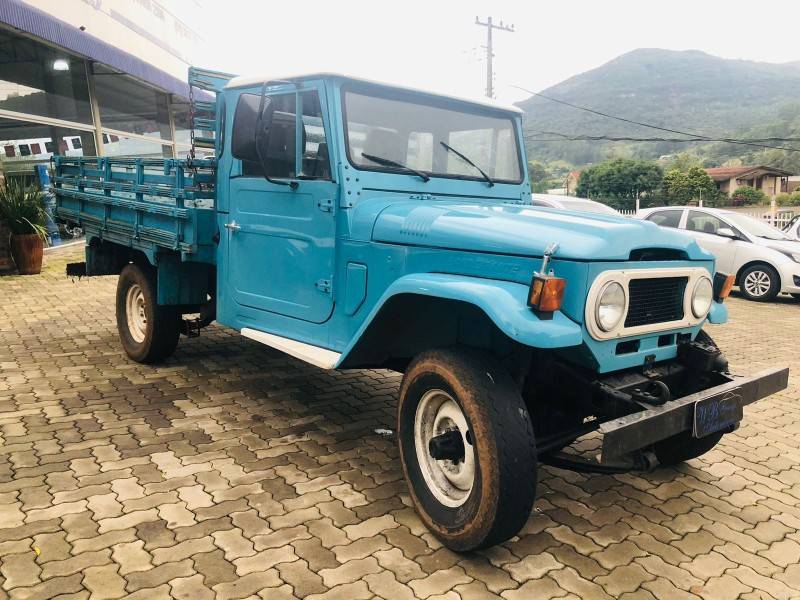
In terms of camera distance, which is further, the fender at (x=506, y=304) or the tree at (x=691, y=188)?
the tree at (x=691, y=188)

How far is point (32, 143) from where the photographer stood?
37.5 feet

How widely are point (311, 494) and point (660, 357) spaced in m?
1.86

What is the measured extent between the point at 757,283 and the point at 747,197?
1855 inches

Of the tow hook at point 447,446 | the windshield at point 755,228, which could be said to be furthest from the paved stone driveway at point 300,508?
the windshield at point 755,228

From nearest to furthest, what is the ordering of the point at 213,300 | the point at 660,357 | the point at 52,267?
the point at 660,357
the point at 213,300
the point at 52,267

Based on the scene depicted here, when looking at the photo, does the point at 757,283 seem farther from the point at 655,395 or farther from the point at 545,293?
the point at 545,293

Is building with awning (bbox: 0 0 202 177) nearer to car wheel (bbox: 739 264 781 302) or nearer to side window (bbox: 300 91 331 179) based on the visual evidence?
side window (bbox: 300 91 331 179)

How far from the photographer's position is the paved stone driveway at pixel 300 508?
2508 millimetres

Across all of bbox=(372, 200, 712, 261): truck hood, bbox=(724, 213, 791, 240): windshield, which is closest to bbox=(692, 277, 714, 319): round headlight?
bbox=(372, 200, 712, 261): truck hood

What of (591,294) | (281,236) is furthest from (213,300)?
(591,294)

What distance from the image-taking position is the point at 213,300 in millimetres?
5086

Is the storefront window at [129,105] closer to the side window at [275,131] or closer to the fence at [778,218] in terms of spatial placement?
the side window at [275,131]

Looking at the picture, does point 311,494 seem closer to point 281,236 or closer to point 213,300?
point 281,236

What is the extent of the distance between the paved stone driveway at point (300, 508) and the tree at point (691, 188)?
4847 centimetres
